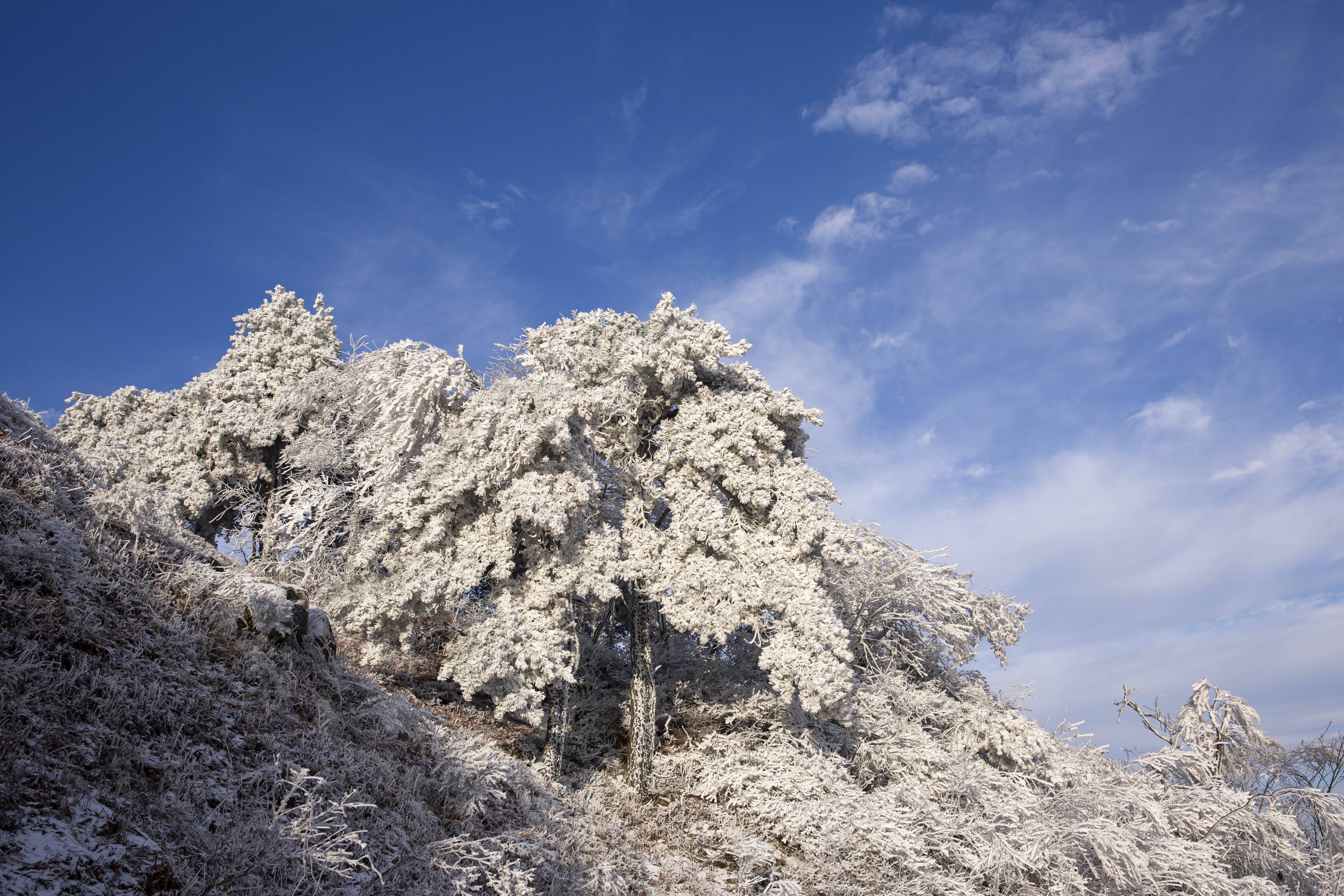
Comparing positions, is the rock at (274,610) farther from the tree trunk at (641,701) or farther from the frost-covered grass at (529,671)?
the tree trunk at (641,701)

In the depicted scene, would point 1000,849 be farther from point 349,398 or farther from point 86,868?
point 349,398

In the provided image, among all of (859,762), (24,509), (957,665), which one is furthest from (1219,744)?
(24,509)

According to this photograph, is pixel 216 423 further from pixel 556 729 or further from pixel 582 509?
pixel 556 729

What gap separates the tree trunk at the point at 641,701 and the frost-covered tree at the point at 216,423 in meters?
9.47

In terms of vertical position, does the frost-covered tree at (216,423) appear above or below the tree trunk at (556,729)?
above

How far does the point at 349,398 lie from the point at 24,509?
28.3ft

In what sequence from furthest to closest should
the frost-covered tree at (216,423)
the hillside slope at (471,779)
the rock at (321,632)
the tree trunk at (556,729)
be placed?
1. the frost-covered tree at (216,423)
2. the tree trunk at (556,729)
3. the rock at (321,632)
4. the hillside slope at (471,779)

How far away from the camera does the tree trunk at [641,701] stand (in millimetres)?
12141

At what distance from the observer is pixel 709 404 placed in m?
12.9

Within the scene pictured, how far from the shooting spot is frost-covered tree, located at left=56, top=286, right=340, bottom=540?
1495 centimetres

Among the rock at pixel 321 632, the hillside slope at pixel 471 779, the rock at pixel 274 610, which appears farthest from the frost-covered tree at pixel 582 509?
the rock at pixel 274 610

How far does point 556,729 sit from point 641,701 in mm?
1939

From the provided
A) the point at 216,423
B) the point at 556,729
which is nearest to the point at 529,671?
the point at 556,729

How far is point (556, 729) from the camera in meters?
11.3
